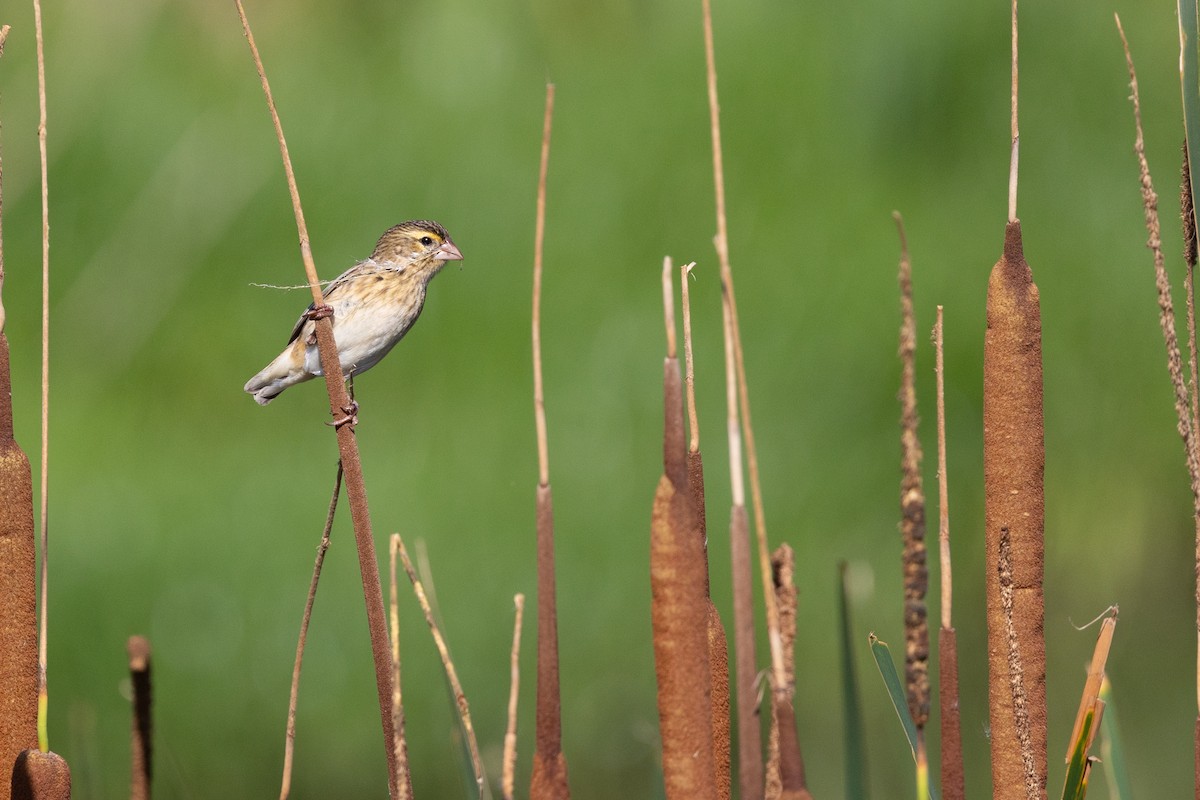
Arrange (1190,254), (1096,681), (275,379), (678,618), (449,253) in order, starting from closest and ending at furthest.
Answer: (678,618), (1190,254), (1096,681), (449,253), (275,379)

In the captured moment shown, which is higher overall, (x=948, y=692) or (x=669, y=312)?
(x=669, y=312)

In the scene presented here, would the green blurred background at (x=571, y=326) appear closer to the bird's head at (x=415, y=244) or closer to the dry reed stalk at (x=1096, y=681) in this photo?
the bird's head at (x=415, y=244)

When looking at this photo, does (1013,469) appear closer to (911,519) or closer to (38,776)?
(911,519)

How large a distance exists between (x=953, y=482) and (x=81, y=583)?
7.45 ft

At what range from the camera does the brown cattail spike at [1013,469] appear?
3.76 ft

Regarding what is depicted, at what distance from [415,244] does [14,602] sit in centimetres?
174

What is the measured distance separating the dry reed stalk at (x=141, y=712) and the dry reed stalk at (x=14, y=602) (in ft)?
0.65

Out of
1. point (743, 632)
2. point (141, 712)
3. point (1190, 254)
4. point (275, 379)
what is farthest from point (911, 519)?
point (275, 379)

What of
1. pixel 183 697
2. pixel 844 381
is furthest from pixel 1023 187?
pixel 183 697

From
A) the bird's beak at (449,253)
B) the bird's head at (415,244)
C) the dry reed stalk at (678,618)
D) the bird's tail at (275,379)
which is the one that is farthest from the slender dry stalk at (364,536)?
the bird's tail at (275,379)

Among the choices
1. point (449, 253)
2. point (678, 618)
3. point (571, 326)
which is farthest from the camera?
point (571, 326)

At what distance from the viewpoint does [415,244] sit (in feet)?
9.25

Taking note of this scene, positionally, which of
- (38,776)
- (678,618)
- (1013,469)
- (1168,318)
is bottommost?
(38,776)

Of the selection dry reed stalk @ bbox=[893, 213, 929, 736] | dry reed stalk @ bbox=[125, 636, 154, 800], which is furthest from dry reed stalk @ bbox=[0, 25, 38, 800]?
dry reed stalk @ bbox=[893, 213, 929, 736]
